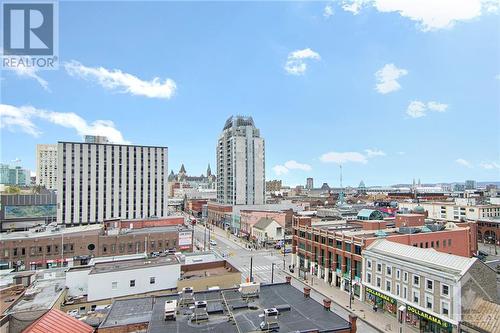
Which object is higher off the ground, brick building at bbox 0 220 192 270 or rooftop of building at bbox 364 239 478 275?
rooftop of building at bbox 364 239 478 275

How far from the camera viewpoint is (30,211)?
9806 centimetres

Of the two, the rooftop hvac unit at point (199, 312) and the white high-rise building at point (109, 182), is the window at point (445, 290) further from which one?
the white high-rise building at point (109, 182)

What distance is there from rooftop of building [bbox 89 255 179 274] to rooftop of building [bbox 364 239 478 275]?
1164 inches

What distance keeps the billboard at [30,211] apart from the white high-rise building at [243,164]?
69.1 m

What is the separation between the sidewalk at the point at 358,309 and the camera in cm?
3709

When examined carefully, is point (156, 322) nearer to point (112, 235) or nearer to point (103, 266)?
point (103, 266)

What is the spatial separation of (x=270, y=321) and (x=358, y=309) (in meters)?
28.3

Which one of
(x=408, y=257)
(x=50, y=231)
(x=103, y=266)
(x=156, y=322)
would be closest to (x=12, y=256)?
(x=50, y=231)

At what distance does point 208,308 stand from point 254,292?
5226 millimetres

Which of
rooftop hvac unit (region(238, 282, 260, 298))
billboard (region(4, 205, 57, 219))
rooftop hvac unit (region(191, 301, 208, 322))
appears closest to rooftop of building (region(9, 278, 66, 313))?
rooftop hvac unit (region(191, 301, 208, 322))

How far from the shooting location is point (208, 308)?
2270 centimetres

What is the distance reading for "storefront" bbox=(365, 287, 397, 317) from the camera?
40028mm

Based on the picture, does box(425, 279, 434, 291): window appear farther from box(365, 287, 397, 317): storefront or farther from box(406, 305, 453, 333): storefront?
box(365, 287, 397, 317): storefront

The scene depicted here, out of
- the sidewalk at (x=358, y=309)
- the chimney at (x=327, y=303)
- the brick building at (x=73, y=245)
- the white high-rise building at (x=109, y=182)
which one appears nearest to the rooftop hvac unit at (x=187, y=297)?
the chimney at (x=327, y=303)
